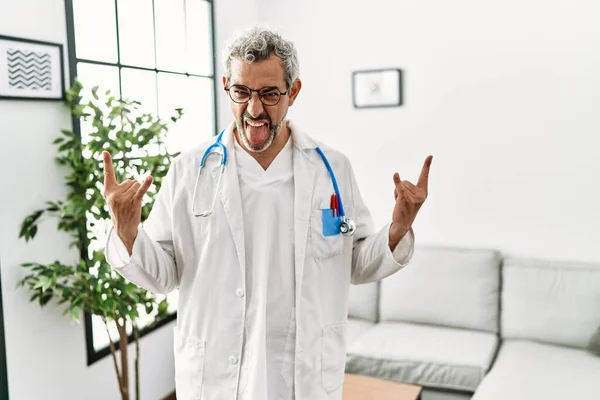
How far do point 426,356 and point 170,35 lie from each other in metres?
2.17

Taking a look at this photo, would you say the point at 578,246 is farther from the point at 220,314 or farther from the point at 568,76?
the point at 220,314

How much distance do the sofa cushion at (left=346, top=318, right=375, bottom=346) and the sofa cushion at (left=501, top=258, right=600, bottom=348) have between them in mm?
743

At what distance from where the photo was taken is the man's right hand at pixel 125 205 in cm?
133

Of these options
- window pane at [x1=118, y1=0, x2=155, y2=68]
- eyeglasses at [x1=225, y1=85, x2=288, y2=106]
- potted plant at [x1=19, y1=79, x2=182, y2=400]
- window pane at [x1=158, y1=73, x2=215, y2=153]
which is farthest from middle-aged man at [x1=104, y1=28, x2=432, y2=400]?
window pane at [x1=158, y1=73, x2=215, y2=153]

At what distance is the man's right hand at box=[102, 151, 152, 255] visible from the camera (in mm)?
1325

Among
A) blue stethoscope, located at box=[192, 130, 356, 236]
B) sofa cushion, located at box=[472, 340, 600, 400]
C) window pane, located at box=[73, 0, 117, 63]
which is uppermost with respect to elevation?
window pane, located at box=[73, 0, 117, 63]

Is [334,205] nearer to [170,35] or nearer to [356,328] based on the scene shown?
[356,328]

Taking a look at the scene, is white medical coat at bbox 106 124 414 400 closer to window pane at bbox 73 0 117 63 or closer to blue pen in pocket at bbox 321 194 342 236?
blue pen in pocket at bbox 321 194 342 236

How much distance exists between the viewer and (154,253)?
4.69ft

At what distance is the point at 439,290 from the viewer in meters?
3.27

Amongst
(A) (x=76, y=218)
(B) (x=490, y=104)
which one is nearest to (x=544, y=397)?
(B) (x=490, y=104)

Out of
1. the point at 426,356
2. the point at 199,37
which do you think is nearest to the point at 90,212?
the point at 199,37

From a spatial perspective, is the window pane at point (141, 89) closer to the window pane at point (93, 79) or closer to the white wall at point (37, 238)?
the window pane at point (93, 79)

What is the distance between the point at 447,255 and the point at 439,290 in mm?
202
